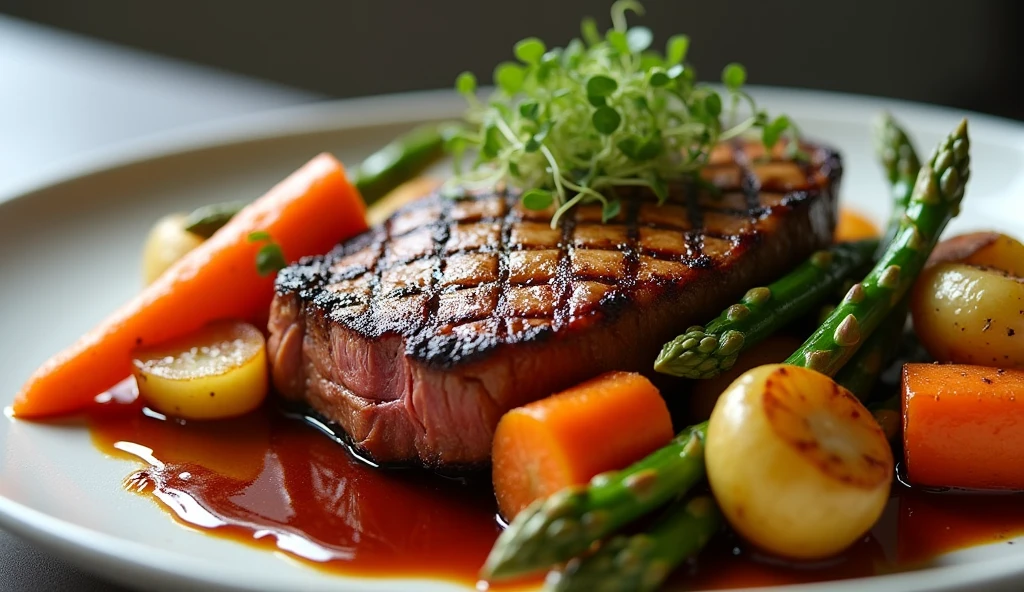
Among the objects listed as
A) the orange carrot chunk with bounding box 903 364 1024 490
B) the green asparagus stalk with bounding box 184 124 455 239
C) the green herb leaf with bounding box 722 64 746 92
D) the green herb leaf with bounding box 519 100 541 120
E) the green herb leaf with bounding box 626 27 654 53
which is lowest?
the orange carrot chunk with bounding box 903 364 1024 490

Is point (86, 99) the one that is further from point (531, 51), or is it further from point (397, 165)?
point (531, 51)

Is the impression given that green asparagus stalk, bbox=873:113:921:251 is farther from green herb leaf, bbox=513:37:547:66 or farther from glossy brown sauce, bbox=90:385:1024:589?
glossy brown sauce, bbox=90:385:1024:589

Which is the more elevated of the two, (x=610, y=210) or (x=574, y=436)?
(x=610, y=210)

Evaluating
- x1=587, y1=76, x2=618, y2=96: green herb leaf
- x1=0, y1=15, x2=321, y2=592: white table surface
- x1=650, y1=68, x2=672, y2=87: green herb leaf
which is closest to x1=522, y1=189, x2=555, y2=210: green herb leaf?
x1=587, y1=76, x2=618, y2=96: green herb leaf

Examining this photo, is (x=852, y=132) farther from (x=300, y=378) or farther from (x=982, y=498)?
(x=300, y=378)

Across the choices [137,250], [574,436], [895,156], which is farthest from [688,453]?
[137,250]
